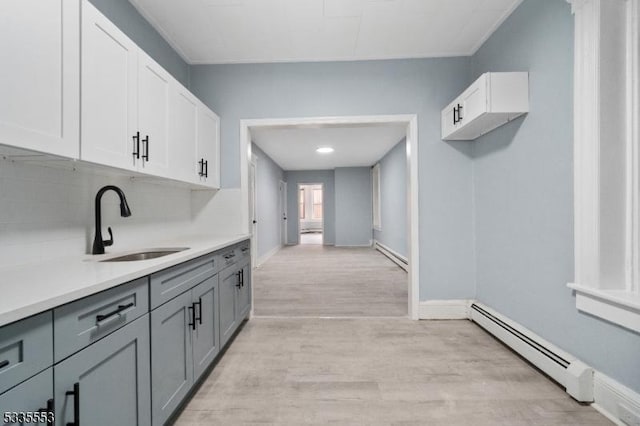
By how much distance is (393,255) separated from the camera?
6773 mm

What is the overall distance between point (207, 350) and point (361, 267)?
14.4 feet

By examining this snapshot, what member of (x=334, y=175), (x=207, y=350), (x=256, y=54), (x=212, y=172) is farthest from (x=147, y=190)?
(x=334, y=175)

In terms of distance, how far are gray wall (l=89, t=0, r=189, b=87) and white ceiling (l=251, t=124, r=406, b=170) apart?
5.27ft

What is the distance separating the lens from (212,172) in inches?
115

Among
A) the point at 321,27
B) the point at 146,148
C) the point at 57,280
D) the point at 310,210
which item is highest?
the point at 321,27

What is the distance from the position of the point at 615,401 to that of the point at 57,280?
2606 mm

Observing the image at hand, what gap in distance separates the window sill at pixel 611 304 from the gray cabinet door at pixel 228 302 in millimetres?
2243

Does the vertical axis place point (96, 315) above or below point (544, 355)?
above

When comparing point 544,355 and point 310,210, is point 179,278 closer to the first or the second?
point 544,355

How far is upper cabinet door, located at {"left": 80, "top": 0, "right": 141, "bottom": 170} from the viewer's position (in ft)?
4.56

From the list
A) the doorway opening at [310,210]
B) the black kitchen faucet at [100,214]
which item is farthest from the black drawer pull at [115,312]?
the doorway opening at [310,210]

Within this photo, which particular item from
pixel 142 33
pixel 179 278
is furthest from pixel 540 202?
pixel 142 33

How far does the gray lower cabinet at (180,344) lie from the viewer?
54.5 inches

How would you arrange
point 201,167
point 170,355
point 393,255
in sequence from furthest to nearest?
point 393,255 < point 201,167 < point 170,355
